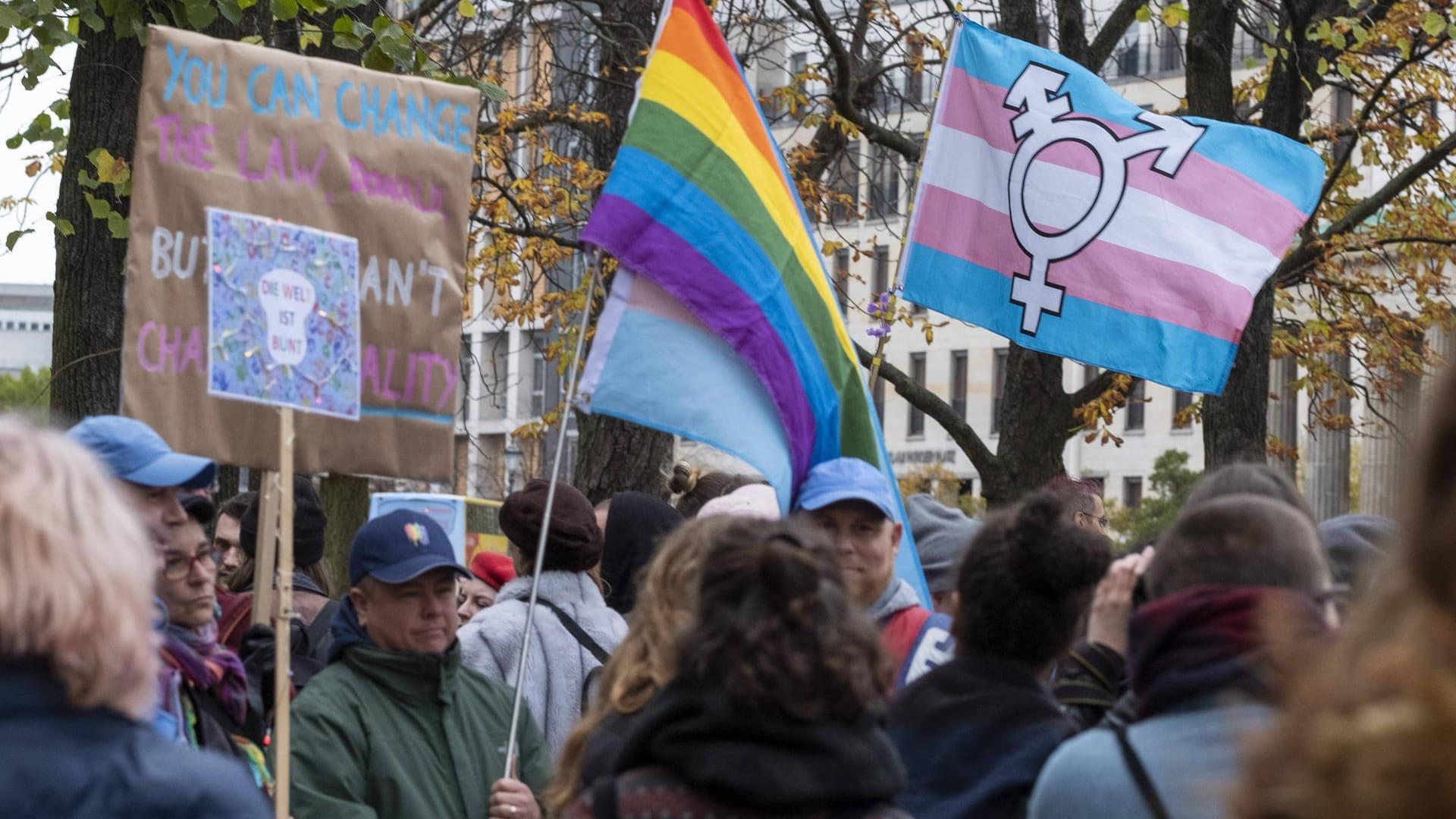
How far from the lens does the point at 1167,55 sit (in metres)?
51.0

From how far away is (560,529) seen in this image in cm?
534

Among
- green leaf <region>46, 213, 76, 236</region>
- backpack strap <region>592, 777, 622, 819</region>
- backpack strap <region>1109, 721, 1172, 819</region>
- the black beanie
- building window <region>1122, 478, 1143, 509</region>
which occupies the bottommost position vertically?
building window <region>1122, 478, 1143, 509</region>

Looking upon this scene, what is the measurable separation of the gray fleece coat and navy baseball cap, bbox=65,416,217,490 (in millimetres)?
1581

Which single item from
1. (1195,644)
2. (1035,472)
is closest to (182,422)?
(1195,644)

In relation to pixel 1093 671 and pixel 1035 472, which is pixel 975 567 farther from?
pixel 1035 472

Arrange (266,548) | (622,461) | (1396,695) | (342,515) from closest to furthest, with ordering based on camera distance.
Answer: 1. (1396,695)
2. (266,548)
3. (622,461)
4. (342,515)

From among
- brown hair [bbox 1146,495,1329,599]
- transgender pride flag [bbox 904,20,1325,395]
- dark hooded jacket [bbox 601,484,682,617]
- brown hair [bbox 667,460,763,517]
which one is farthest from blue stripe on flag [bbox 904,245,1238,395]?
brown hair [bbox 1146,495,1329,599]

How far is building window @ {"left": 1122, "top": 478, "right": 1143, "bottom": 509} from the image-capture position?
5200 centimetres

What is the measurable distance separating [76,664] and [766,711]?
0.93m

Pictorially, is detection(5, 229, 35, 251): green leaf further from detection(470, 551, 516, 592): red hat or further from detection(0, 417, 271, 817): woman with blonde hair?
detection(0, 417, 271, 817): woman with blonde hair

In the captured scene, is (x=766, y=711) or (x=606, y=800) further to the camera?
(x=606, y=800)

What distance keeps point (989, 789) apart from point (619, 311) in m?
2.26

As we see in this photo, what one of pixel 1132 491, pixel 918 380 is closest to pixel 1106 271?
pixel 1132 491

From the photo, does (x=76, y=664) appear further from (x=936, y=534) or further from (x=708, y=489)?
(x=708, y=489)
